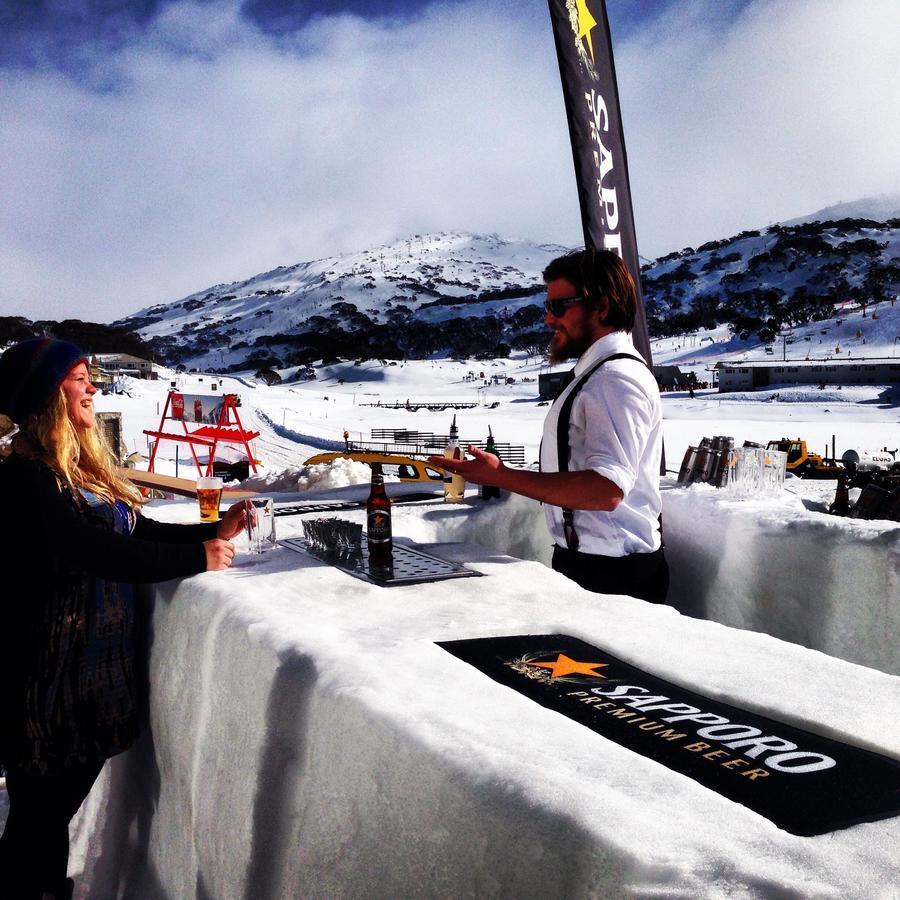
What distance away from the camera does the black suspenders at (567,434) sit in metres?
2.32

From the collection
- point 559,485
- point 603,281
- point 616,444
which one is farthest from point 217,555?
point 603,281

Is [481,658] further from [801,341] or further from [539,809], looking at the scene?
[801,341]

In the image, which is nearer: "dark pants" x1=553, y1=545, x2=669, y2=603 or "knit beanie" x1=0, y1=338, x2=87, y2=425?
"knit beanie" x1=0, y1=338, x2=87, y2=425

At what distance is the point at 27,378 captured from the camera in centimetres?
201

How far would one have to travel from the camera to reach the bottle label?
245cm

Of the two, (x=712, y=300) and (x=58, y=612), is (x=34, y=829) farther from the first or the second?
(x=712, y=300)

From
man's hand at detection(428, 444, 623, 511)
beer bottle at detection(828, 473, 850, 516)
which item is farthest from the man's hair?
beer bottle at detection(828, 473, 850, 516)

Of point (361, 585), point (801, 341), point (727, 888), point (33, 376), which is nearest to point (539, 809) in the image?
point (727, 888)

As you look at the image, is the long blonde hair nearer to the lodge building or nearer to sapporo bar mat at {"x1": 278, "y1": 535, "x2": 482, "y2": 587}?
sapporo bar mat at {"x1": 278, "y1": 535, "x2": 482, "y2": 587}

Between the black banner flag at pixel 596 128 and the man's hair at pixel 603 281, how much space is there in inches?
82.5

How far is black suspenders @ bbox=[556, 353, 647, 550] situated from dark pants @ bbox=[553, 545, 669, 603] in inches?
2.2

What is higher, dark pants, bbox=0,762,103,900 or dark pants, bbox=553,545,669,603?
dark pants, bbox=553,545,669,603

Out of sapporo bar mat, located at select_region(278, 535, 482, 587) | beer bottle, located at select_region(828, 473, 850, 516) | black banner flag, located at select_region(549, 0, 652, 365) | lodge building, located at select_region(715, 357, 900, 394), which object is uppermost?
black banner flag, located at select_region(549, 0, 652, 365)

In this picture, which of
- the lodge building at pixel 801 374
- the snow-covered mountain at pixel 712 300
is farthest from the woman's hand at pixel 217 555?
the snow-covered mountain at pixel 712 300
